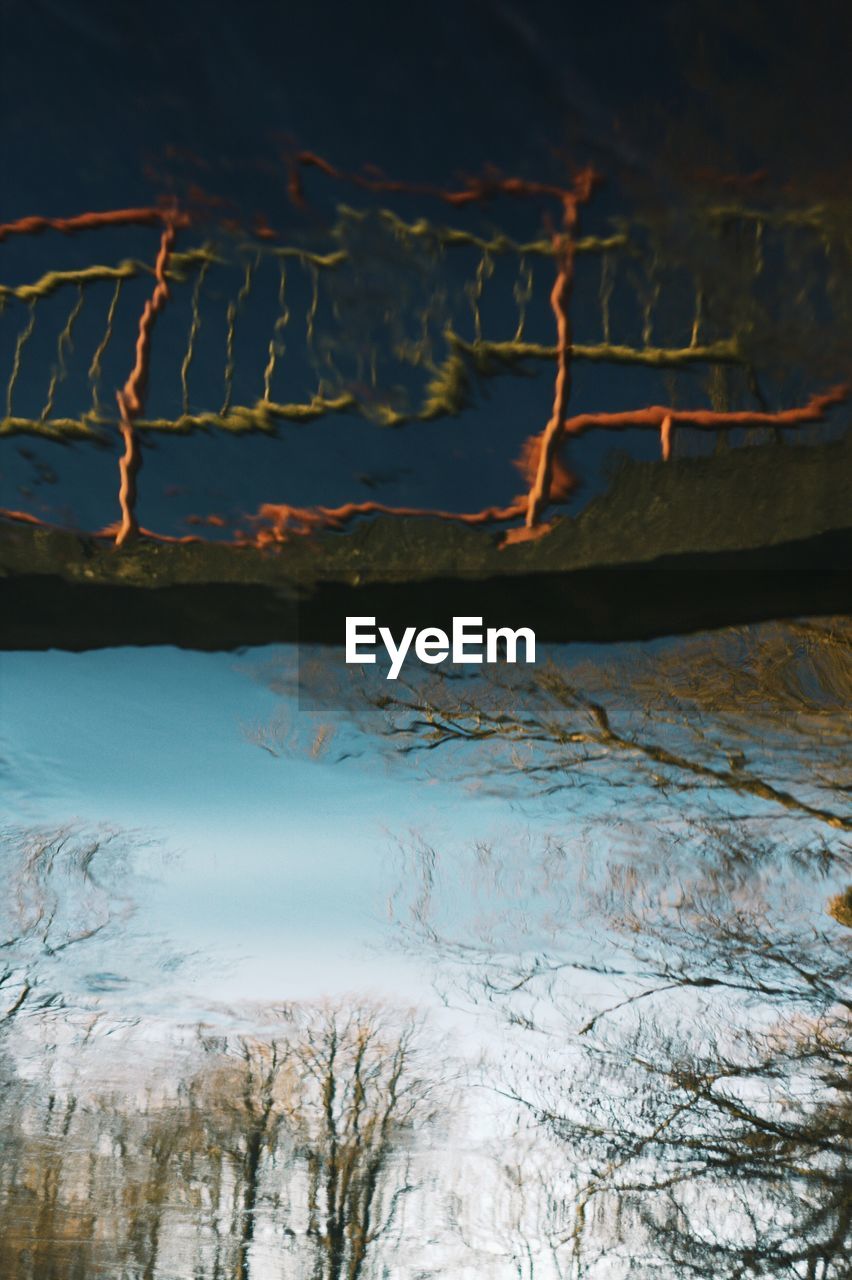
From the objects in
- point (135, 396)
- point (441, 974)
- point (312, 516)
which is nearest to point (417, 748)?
point (441, 974)


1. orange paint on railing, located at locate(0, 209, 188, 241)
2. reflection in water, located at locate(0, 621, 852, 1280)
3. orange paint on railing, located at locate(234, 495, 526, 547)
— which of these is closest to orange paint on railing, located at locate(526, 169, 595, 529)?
orange paint on railing, located at locate(234, 495, 526, 547)

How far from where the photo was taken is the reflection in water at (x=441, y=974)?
2.24 m

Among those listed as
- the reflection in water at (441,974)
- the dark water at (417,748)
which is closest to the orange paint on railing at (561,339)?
the dark water at (417,748)

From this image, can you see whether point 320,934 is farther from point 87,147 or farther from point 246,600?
point 87,147

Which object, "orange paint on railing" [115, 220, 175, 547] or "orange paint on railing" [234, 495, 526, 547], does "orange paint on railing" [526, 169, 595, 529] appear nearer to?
"orange paint on railing" [234, 495, 526, 547]

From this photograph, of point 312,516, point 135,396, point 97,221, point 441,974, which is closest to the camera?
point 97,221

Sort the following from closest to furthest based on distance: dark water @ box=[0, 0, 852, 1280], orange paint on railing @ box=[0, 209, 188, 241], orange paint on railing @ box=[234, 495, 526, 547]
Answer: dark water @ box=[0, 0, 852, 1280]
orange paint on railing @ box=[0, 209, 188, 241]
orange paint on railing @ box=[234, 495, 526, 547]

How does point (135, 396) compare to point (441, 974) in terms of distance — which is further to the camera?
point (441, 974)

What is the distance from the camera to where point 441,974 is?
2.44m

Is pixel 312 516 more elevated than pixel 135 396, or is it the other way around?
pixel 135 396

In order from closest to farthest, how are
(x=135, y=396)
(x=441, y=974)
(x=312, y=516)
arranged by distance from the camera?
1. (x=135, y=396)
2. (x=312, y=516)
3. (x=441, y=974)

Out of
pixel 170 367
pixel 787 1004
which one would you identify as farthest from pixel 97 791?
pixel 787 1004

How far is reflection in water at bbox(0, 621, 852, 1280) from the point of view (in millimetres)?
2244

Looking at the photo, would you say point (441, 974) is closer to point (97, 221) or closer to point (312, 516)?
point (312, 516)
